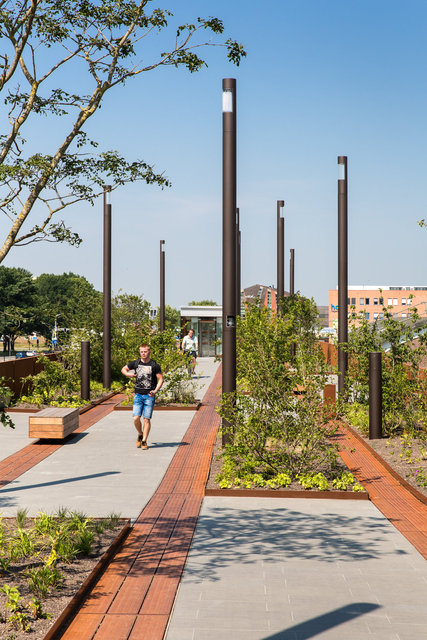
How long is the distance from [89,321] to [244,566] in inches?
729

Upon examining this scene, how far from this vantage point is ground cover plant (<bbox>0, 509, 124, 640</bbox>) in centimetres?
463

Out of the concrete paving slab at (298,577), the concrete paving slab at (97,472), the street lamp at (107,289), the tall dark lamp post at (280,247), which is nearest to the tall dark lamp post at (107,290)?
the street lamp at (107,289)

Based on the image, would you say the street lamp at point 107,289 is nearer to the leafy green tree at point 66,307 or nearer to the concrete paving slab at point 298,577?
the leafy green tree at point 66,307

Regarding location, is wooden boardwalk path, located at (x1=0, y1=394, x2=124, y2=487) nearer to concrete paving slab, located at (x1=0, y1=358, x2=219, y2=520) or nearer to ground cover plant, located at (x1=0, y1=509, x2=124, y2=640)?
concrete paving slab, located at (x1=0, y1=358, x2=219, y2=520)

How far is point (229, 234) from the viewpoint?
10.5m

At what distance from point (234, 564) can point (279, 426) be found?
341cm

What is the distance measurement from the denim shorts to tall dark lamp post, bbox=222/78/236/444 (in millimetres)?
1599

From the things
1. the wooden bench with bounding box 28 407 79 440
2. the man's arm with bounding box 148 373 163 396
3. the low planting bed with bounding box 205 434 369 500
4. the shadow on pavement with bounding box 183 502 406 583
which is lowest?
the shadow on pavement with bounding box 183 502 406 583

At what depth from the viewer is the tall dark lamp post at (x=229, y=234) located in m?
10.4

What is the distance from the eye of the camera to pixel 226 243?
10.5m

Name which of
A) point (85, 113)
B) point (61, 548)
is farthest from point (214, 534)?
point (85, 113)

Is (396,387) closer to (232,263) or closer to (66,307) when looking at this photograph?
(232,263)

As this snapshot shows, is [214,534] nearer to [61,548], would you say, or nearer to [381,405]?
[61,548]

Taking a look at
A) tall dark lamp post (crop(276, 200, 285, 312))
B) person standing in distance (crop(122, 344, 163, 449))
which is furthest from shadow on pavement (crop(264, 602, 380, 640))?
tall dark lamp post (crop(276, 200, 285, 312))
